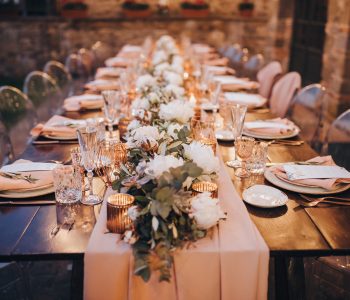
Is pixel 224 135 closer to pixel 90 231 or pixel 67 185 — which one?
pixel 67 185

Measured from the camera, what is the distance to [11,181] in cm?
155

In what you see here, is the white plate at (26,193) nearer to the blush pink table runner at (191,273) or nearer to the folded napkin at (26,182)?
the folded napkin at (26,182)

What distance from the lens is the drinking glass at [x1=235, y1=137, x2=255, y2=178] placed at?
164 centimetres

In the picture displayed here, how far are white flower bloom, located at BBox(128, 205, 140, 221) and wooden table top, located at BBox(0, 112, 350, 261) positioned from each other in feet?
0.53

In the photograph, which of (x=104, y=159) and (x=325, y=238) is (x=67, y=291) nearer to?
(x=104, y=159)

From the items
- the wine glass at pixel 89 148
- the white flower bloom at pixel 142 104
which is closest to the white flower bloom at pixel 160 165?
the wine glass at pixel 89 148

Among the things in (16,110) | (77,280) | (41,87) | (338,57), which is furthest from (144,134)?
(338,57)

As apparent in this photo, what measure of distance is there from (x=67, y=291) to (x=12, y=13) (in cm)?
735

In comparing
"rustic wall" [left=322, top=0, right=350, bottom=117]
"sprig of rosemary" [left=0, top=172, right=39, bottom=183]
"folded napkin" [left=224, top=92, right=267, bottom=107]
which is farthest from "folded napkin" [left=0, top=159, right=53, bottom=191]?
"rustic wall" [left=322, top=0, right=350, bottom=117]

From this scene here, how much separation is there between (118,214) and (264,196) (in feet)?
1.67

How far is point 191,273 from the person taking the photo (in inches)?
45.9

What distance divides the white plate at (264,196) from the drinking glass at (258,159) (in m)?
0.14

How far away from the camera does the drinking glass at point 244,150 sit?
1.64 m

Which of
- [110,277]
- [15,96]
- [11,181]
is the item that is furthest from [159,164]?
[15,96]
